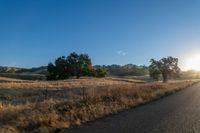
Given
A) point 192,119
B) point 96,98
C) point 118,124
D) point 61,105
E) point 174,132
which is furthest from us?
point 96,98

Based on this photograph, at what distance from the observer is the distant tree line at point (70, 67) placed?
309ft

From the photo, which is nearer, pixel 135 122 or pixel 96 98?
pixel 135 122

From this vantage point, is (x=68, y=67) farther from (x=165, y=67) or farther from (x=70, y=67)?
(x=165, y=67)

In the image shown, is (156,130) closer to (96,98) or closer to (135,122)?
(135,122)

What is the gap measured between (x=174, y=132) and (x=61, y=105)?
6.30 metres

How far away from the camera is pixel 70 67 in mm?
94688

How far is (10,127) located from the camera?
1084 centimetres

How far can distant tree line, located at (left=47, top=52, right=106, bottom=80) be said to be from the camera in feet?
309

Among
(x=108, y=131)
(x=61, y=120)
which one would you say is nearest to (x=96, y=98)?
(x=61, y=120)

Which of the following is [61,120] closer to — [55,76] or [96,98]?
[96,98]

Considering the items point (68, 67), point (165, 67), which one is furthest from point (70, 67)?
point (165, 67)

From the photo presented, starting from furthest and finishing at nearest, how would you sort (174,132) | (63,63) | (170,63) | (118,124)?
(170,63), (63,63), (118,124), (174,132)

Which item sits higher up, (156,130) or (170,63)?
(170,63)

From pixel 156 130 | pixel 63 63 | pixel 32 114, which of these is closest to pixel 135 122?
pixel 156 130
